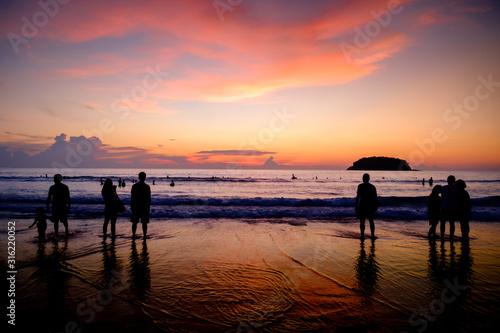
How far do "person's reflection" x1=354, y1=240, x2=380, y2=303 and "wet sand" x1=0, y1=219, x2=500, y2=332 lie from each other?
3cm

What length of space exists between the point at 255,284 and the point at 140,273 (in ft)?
10.0

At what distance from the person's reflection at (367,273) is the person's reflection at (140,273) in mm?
4658

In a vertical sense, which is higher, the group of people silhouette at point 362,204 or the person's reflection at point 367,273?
the group of people silhouette at point 362,204

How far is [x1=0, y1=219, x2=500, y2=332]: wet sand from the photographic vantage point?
400cm

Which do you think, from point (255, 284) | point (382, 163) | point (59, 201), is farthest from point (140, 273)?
point (382, 163)

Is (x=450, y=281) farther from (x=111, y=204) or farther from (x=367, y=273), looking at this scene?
(x=111, y=204)

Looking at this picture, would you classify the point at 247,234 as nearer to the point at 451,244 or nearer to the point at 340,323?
the point at 340,323

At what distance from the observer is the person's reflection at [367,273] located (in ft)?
17.0

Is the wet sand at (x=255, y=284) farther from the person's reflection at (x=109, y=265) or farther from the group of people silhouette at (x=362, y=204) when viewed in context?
the group of people silhouette at (x=362, y=204)

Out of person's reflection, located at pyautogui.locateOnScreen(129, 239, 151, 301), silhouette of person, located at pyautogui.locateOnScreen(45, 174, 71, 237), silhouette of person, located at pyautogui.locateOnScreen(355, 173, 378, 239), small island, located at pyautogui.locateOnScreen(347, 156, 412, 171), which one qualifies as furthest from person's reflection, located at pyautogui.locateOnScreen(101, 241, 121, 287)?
small island, located at pyautogui.locateOnScreen(347, 156, 412, 171)

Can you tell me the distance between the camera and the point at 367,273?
620cm

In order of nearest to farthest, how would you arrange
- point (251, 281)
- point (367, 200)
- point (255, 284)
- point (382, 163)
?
1. point (255, 284)
2. point (251, 281)
3. point (367, 200)
4. point (382, 163)

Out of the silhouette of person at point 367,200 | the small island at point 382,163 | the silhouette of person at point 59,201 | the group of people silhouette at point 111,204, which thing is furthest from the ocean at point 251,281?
the small island at point 382,163

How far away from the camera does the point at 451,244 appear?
9.02m
